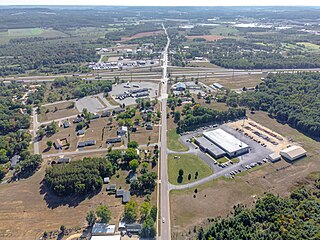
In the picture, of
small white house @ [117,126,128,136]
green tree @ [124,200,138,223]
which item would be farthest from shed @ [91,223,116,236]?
small white house @ [117,126,128,136]

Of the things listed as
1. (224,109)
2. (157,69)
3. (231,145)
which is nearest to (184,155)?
(231,145)

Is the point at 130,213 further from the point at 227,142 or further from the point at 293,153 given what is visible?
the point at 293,153

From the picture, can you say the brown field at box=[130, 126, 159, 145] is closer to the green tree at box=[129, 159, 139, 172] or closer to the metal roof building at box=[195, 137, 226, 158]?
the metal roof building at box=[195, 137, 226, 158]

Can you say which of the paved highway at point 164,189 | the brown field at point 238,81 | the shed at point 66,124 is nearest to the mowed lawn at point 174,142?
the paved highway at point 164,189

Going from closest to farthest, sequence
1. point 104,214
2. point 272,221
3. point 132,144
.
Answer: point 272,221 < point 104,214 < point 132,144

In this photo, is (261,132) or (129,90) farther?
(129,90)

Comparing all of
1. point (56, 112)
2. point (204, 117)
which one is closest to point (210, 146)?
point (204, 117)
